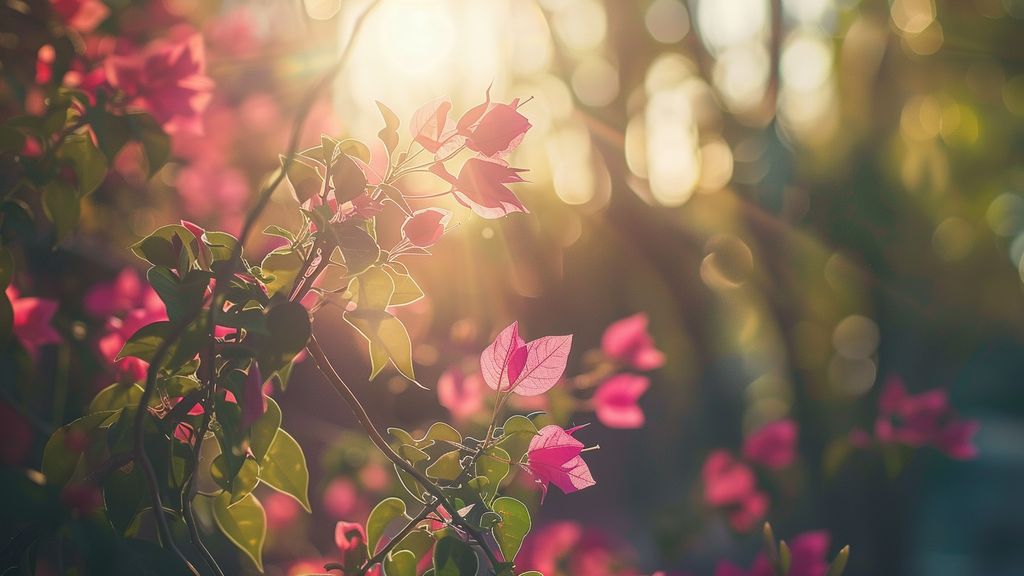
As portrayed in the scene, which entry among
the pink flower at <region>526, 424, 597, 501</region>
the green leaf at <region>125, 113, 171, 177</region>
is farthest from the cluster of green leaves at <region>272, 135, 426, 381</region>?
the green leaf at <region>125, 113, 171, 177</region>

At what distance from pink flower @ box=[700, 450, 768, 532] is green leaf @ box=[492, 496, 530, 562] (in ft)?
3.42

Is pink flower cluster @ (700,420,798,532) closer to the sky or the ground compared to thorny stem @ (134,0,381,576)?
closer to the ground

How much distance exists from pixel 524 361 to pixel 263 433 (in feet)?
0.64

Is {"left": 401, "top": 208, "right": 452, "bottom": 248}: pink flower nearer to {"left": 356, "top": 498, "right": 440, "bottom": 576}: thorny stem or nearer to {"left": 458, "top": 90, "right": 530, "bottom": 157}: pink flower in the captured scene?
{"left": 458, "top": 90, "right": 530, "bottom": 157}: pink flower

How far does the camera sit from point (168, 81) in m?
0.84

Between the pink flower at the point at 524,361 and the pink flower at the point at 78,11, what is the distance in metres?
0.72

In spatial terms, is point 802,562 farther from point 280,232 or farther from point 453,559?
point 280,232

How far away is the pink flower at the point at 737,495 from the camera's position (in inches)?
60.4

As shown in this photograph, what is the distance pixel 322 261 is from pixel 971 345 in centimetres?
295

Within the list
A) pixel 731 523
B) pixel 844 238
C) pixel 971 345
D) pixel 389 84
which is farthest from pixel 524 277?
pixel 971 345

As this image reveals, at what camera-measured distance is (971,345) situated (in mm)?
2914

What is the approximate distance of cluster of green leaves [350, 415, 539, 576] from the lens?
0.57m

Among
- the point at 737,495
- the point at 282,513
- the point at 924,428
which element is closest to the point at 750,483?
the point at 737,495

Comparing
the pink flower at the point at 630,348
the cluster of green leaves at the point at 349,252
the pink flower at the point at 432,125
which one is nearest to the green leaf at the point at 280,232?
the cluster of green leaves at the point at 349,252
